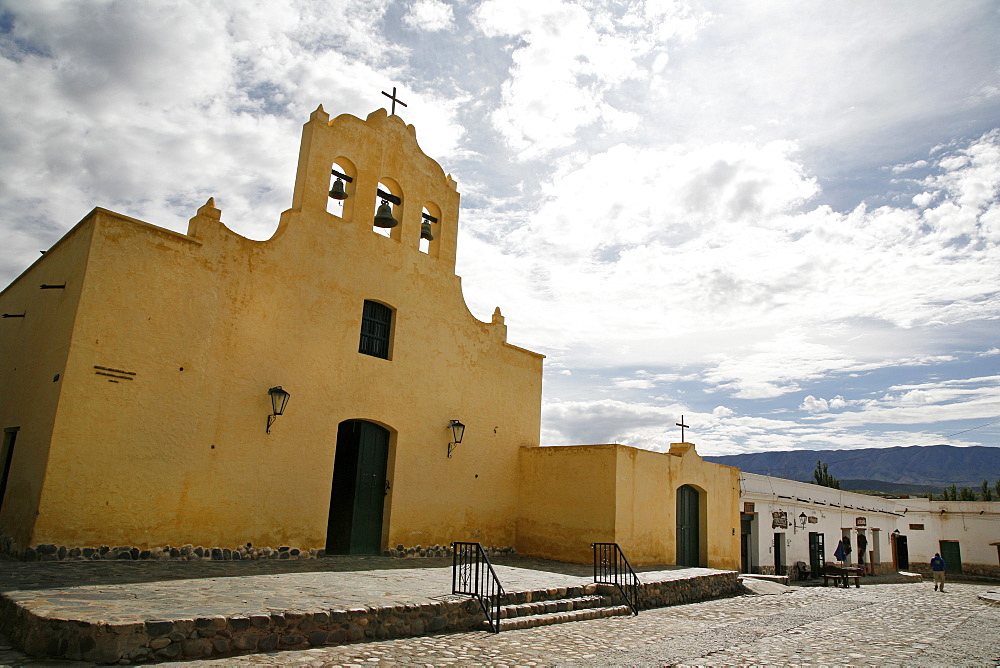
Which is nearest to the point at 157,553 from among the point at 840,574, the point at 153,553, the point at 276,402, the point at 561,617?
the point at 153,553

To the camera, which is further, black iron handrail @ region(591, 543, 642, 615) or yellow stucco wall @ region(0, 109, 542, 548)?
black iron handrail @ region(591, 543, 642, 615)

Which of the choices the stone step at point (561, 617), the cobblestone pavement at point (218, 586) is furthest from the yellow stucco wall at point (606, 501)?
the stone step at point (561, 617)

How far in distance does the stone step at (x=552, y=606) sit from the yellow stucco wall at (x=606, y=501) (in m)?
4.05

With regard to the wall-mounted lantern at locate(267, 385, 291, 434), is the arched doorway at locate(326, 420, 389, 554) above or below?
below

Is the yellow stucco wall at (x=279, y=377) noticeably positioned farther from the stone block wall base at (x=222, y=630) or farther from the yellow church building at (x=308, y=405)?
the stone block wall base at (x=222, y=630)

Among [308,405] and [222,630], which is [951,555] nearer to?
[308,405]

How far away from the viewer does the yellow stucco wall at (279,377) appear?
32.7 feet

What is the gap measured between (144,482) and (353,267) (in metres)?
5.47

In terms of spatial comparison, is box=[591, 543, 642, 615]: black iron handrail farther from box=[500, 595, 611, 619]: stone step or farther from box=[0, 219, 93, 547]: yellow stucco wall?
box=[0, 219, 93, 547]: yellow stucco wall

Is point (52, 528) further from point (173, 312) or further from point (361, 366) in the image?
point (361, 366)

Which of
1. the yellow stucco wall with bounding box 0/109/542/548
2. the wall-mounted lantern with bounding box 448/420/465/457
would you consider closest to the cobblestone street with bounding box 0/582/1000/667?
the yellow stucco wall with bounding box 0/109/542/548

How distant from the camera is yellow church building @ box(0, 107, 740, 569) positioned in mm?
9984

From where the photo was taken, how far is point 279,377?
12.0 metres

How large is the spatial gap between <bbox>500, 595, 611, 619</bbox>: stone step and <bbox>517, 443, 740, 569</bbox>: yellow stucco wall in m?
4.05
